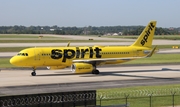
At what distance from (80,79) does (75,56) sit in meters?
7.15

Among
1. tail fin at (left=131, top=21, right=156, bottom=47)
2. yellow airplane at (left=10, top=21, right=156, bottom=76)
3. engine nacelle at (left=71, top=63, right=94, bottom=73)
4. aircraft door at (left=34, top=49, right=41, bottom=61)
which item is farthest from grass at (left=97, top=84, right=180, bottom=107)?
tail fin at (left=131, top=21, right=156, bottom=47)

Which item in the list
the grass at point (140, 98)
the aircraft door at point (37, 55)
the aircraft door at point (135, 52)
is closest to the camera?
the grass at point (140, 98)

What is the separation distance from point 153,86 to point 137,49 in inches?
711

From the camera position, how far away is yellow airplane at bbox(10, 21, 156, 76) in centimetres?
5747

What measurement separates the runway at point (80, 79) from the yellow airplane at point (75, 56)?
127 centimetres

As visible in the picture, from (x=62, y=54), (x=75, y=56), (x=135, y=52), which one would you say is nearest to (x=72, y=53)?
(x=75, y=56)

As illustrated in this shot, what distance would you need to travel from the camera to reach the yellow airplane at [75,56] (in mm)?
57469

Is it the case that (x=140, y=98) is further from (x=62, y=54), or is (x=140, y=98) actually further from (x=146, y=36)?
(x=146, y=36)

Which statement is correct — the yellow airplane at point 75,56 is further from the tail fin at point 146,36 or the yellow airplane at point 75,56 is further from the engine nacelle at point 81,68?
the tail fin at point 146,36

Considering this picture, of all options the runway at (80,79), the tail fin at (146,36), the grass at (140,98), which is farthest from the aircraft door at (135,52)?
the grass at (140,98)

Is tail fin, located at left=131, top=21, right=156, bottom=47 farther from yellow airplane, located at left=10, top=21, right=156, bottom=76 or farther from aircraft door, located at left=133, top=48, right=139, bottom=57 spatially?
aircraft door, located at left=133, top=48, right=139, bottom=57

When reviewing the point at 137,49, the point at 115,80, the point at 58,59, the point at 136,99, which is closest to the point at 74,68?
the point at 58,59

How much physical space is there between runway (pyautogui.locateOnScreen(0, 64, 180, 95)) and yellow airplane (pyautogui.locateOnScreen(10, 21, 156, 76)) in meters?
1.27

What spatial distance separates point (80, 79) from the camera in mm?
53688
